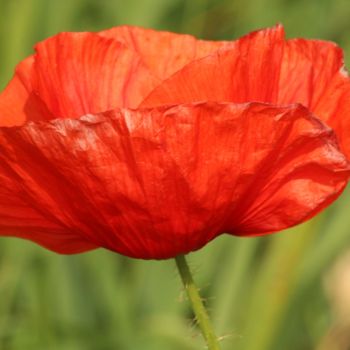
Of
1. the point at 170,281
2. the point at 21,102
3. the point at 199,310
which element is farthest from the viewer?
the point at 170,281

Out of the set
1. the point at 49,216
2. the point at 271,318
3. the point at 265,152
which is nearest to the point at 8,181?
the point at 49,216

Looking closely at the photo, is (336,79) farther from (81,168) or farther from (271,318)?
(271,318)

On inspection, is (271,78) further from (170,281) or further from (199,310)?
(170,281)

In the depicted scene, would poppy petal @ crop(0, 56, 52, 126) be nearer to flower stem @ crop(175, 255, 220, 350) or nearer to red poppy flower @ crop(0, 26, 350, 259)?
red poppy flower @ crop(0, 26, 350, 259)

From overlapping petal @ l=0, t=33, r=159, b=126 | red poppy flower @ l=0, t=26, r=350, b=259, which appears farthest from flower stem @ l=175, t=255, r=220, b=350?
overlapping petal @ l=0, t=33, r=159, b=126

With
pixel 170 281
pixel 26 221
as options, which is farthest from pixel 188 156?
pixel 170 281

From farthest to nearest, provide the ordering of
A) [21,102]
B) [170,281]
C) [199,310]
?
1. [170,281]
2. [21,102]
3. [199,310]
